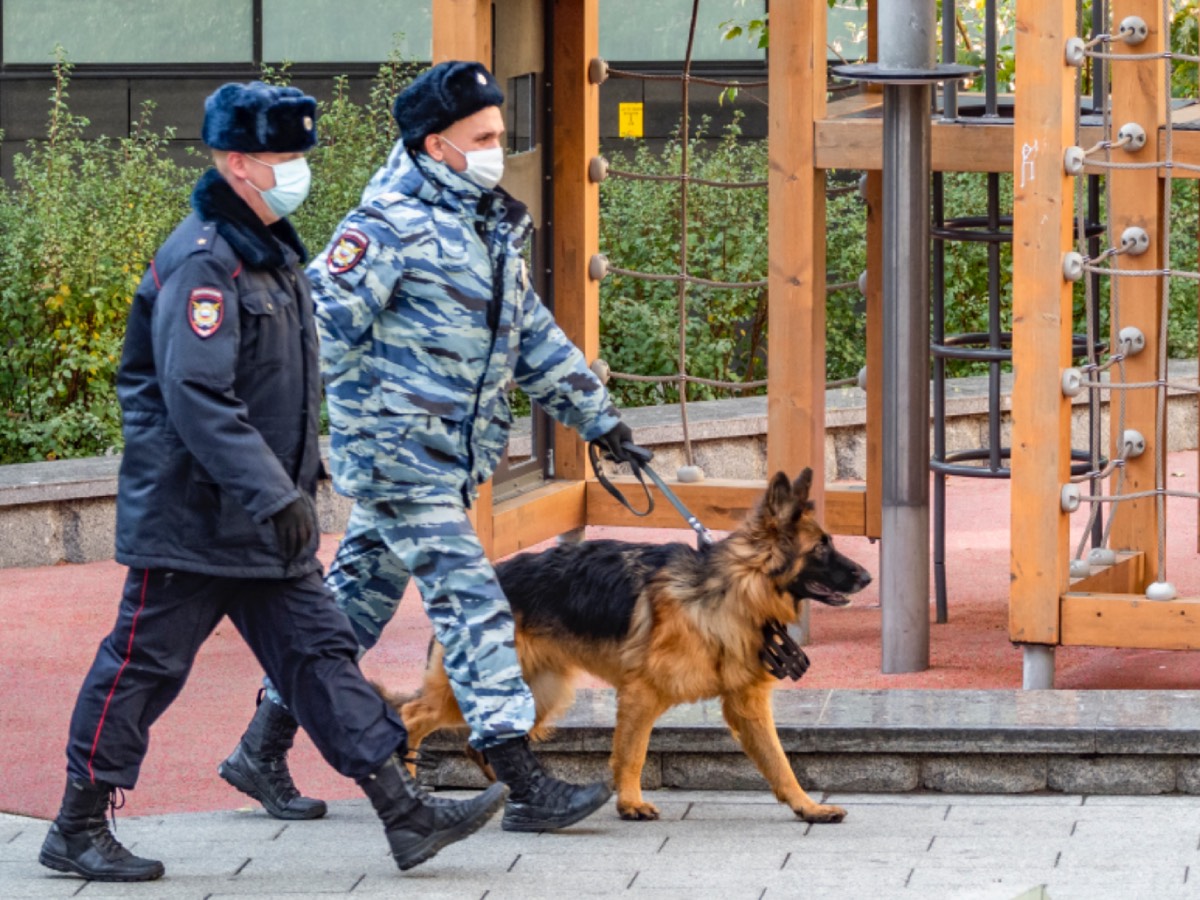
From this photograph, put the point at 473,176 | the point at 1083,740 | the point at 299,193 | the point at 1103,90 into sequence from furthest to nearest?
the point at 1103,90 < the point at 1083,740 < the point at 473,176 < the point at 299,193

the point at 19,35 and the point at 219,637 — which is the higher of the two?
the point at 19,35

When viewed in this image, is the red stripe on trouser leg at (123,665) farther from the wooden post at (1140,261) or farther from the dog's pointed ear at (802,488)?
the wooden post at (1140,261)

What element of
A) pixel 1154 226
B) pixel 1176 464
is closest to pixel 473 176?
pixel 1154 226

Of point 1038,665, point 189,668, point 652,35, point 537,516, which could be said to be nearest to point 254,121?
point 189,668

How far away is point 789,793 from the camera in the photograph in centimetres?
554

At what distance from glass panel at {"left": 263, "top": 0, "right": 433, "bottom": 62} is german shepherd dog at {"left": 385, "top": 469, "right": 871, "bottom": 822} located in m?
12.4

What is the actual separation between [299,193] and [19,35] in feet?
43.9

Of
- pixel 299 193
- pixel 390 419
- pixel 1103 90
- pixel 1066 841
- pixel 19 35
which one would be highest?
pixel 19 35

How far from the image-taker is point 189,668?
500 cm

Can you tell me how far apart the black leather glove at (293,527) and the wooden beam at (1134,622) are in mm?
2820

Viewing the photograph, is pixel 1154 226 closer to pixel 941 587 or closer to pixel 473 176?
pixel 941 587

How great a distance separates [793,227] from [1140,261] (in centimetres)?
118

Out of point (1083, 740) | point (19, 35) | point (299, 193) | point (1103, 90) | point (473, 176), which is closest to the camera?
point (299, 193)

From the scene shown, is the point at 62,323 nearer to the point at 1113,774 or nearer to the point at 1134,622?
the point at 1134,622
